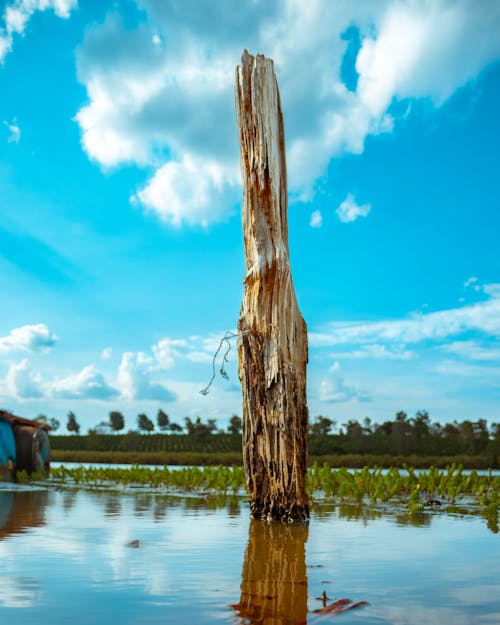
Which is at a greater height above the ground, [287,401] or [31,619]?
[287,401]

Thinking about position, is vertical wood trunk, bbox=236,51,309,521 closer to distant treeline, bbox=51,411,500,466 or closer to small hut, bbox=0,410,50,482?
small hut, bbox=0,410,50,482

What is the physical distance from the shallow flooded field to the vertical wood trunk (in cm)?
42

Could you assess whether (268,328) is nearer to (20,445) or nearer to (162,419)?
(20,445)

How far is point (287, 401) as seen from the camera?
5.79 metres

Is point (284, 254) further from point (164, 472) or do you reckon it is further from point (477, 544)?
point (164, 472)

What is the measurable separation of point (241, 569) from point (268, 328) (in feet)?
9.33

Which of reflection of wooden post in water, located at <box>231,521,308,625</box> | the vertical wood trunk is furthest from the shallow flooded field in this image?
the vertical wood trunk

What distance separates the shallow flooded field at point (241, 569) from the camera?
8.42 feet

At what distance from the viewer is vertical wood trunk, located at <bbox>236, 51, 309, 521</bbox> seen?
5812mm

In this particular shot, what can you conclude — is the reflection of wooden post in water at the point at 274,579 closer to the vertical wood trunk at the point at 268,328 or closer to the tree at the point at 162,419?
the vertical wood trunk at the point at 268,328

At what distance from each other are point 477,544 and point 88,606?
3.12 metres

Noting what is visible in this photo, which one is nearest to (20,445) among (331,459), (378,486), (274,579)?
(378,486)

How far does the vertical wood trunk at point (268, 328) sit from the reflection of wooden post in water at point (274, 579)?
30.4 inches

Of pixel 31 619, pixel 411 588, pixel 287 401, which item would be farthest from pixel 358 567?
pixel 287 401
